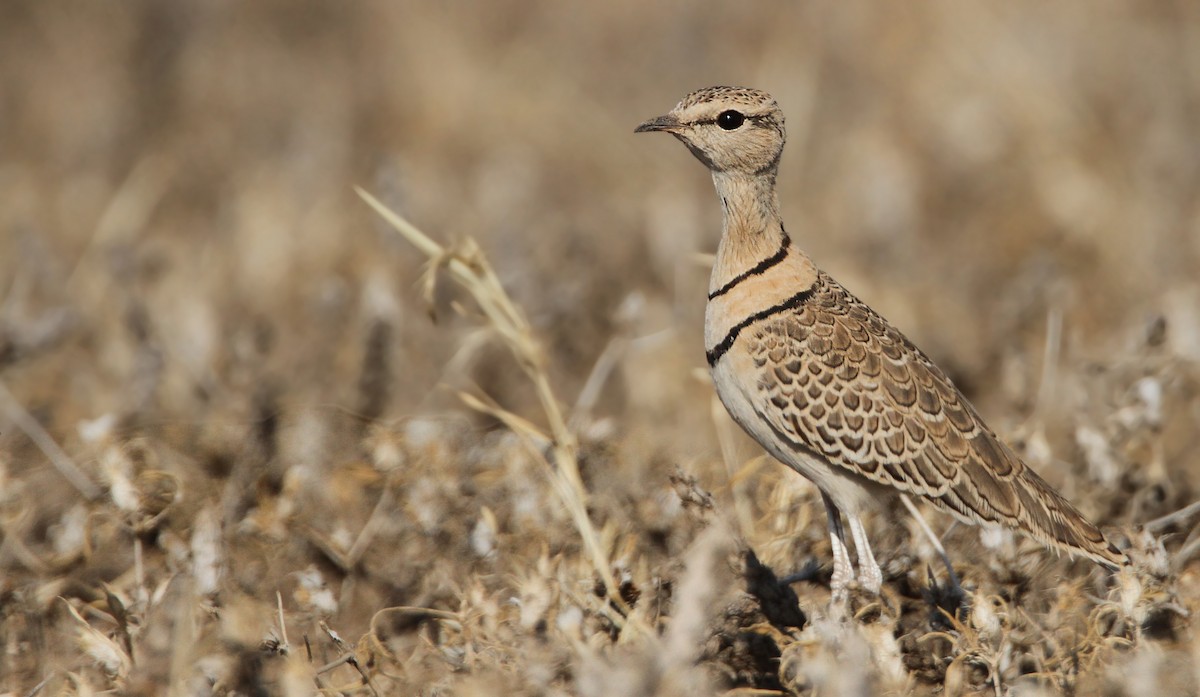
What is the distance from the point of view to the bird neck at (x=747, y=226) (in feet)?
12.1

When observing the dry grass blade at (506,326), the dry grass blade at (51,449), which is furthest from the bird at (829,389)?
the dry grass blade at (51,449)

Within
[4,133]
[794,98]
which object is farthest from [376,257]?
[4,133]

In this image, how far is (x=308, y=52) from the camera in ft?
31.6

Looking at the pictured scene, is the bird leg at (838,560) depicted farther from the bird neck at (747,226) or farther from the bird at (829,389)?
the bird neck at (747,226)

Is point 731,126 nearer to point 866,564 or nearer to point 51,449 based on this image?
point 866,564

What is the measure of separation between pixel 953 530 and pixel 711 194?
387 centimetres

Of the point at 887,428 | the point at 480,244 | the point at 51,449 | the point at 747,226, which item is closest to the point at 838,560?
the point at 887,428

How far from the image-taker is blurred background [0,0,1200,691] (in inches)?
166

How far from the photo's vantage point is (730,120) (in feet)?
12.0

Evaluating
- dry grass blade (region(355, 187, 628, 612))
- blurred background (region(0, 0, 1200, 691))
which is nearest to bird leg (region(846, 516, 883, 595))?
blurred background (region(0, 0, 1200, 691))

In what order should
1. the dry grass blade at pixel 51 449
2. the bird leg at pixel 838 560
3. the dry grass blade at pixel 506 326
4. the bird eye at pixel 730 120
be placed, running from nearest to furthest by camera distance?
the bird leg at pixel 838 560 < the bird eye at pixel 730 120 < the dry grass blade at pixel 506 326 < the dry grass blade at pixel 51 449

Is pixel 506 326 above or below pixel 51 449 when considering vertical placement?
above

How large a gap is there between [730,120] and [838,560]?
1.20 meters

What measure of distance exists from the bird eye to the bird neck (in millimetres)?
134
